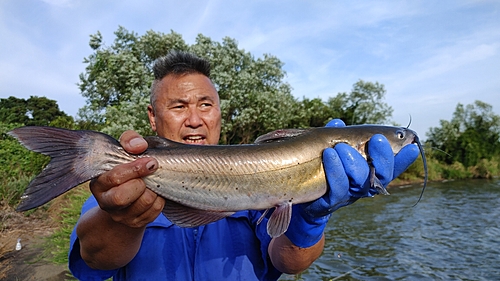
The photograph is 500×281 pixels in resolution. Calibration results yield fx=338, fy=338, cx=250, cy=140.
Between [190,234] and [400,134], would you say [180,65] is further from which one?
[400,134]

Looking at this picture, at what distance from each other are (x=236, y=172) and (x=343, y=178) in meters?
0.70

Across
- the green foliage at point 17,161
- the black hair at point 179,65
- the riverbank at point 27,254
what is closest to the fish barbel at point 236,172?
the black hair at point 179,65

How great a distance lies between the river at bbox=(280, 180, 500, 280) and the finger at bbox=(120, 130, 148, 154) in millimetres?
5493

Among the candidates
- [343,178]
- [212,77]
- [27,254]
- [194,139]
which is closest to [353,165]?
[343,178]

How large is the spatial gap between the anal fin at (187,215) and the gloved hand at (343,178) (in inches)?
21.7

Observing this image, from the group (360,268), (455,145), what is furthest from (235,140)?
(455,145)

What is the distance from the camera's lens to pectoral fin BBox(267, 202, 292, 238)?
2.16 meters

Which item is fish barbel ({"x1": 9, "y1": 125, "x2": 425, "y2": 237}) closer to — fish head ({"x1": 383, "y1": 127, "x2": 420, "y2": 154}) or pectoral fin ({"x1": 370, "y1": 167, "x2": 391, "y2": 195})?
pectoral fin ({"x1": 370, "y1": 167, "x2": 391, "y2": 195})

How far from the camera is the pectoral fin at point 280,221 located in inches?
84.9

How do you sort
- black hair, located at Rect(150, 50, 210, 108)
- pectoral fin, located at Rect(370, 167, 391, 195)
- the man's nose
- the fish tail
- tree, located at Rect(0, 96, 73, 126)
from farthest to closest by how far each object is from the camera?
1. tree, located at Rect(0, 96, 73, 126)
2. black hair, located at Rect(150, 50, 210, 108)
3. the man's nose
4. pectoral fin, located at Rect(370, 167, 391, 195)
5. the fish tail

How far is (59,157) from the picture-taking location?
1.86 metres

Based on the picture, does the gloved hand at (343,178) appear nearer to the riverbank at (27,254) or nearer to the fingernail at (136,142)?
the fingernail at (136,142)

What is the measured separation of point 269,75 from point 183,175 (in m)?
21.0

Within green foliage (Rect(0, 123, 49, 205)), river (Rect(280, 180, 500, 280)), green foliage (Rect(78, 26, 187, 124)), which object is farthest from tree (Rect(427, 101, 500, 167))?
green foliage (Rect(0, 123, 49, 205))
